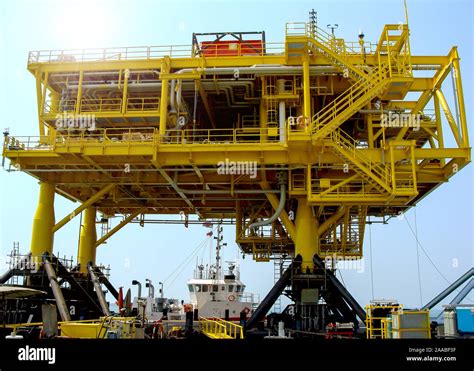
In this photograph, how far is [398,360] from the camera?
34.9 feet

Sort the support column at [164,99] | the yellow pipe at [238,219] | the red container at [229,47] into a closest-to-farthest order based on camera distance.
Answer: the support column at [164,99], the red container at [229,47], the yellow pipe at [238,219]

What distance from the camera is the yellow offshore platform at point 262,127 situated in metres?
23.1

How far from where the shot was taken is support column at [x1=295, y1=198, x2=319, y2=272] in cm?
2528

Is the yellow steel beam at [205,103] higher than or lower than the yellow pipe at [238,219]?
higher

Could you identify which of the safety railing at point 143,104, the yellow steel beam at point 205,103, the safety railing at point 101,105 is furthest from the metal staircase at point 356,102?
the safety railing at point 101,105

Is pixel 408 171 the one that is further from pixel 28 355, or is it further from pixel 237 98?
pixel 28 355

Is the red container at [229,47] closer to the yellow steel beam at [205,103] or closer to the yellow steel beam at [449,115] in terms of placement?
the yellow steel beam at [205,103]

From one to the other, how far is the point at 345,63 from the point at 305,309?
12144mm

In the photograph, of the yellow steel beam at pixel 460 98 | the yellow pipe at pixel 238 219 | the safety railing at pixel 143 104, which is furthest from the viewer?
the yellow pipe at pixel 238 219

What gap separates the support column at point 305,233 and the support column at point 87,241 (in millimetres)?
15730

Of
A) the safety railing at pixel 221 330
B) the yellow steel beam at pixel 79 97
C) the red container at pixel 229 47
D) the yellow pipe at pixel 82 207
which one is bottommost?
the safety railing at pixel 221 330

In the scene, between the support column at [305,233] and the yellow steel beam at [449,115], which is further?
the support column at [305,233]

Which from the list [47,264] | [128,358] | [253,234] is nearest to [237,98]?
[253,234]

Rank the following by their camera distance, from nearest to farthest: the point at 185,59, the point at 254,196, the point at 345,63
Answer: the point at 345,63 < the point at 185,59 < the point at 254,196
